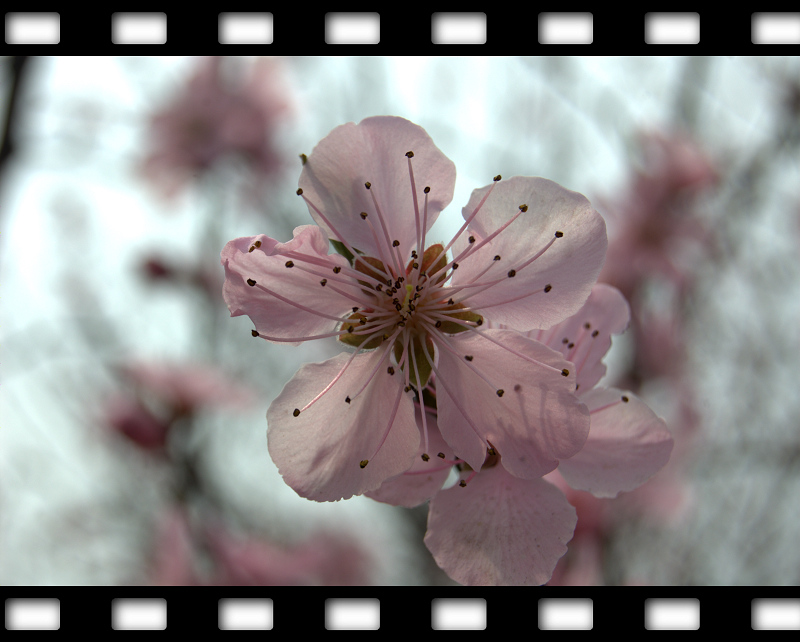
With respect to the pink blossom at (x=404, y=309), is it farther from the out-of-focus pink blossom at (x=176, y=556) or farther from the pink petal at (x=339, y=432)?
the out-of-focus pink blossom at (x=176, y=556)

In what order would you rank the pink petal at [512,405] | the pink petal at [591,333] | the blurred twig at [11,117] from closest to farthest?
the pink petal at [512,405] → the pink petal at [591,333] → the blurred twig at [11,117]

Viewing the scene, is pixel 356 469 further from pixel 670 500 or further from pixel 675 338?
pixel 675 338

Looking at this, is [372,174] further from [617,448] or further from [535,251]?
[617,448]

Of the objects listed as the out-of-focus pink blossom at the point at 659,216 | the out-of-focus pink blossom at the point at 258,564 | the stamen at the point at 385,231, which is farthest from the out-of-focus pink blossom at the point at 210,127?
the stamen at the point at 385,231

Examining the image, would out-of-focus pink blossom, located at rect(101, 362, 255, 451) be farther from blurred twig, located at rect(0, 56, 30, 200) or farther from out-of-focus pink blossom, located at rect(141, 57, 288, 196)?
out-of-focus pink blossom, located at rect(141, 57, 288, 196)

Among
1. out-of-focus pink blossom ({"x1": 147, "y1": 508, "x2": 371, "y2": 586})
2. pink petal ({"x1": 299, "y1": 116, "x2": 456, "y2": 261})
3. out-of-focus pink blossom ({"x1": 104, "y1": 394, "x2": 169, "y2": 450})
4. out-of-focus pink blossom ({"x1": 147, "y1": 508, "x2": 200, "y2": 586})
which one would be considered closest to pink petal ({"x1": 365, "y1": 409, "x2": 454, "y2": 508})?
pink petal ({"x1": 299, "y1": 116, "x2": 456, "y2": 261})

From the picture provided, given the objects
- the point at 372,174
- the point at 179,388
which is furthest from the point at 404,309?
the point at 179,388

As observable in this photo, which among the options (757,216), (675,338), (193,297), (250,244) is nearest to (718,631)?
(250,244)

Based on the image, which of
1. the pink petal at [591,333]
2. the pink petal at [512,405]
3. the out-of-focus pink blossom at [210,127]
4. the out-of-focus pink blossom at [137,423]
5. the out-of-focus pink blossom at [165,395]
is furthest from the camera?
the out-of-focus pink blossom at [210,127]
